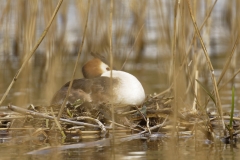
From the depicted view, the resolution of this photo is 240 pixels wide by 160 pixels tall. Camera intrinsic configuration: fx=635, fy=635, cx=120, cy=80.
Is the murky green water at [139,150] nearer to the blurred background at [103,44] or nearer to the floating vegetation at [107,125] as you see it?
the floating vegetation at [107,125]

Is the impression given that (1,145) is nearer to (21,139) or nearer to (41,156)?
(21,139)

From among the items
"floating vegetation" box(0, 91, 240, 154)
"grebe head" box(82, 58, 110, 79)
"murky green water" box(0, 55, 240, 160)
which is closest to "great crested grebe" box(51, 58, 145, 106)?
"grebe head" box(82, 58, 110, 79)

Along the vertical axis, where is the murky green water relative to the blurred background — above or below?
below

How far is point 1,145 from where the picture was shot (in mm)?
4664

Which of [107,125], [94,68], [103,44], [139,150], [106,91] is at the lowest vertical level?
[139,150]

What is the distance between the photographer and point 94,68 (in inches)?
257

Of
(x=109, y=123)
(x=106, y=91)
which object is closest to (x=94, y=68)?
(x=106, y=91)

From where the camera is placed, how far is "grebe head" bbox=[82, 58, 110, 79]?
6531mm

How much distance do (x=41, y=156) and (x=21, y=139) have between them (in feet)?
2.14

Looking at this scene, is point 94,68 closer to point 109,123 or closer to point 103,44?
point 109,123

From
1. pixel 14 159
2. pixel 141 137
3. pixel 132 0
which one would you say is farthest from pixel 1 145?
pixel 132 0

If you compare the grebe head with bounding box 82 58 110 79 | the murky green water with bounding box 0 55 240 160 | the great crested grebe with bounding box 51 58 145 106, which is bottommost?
the murky green water with bounding box 0 55 240 160

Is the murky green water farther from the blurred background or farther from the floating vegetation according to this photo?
the blurred background

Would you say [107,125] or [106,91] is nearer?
[107,125]
